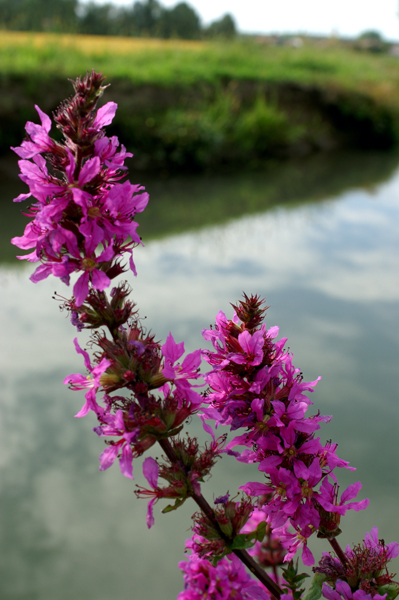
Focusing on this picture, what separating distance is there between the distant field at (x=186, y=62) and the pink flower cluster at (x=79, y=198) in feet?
28.5

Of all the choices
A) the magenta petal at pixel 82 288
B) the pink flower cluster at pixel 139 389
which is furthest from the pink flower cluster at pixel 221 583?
the magenta petal at pixel 82 288

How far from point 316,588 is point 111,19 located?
23.3m

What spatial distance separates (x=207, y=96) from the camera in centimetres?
1139

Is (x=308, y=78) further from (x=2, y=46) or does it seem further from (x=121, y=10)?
(x=121, y=10)

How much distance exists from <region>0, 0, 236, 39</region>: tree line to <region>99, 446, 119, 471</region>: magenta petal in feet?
41.6

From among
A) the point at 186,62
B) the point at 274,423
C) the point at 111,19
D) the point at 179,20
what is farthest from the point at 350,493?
the point at 179,20

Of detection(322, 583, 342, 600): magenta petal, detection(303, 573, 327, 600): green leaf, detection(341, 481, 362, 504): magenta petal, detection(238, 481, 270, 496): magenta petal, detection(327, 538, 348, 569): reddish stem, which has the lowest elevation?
detection(322, 583, 342, 600): magenta petal

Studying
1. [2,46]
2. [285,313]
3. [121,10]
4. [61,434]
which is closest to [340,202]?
[285,313]

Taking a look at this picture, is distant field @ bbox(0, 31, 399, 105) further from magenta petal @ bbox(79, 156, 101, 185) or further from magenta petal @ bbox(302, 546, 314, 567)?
magenta petal @ bbox(302, 546, 314, 567)

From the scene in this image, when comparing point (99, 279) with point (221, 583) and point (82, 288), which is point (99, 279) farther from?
point (221, 583)

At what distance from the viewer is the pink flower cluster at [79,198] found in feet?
2.73

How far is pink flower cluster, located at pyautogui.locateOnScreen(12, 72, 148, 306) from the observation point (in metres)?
0.83

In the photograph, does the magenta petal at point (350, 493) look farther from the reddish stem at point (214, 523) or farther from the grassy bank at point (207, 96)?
the grassy bank at point (207, 96)

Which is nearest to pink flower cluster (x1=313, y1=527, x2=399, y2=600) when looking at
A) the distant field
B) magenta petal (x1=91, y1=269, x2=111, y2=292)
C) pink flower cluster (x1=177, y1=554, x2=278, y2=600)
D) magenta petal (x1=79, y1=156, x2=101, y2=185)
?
pink flower cluster (x1=177, y1=554, x2=278, y2=600)
